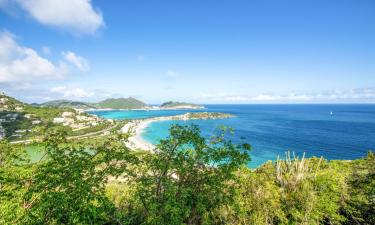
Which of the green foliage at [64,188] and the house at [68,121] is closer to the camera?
the green foliage at [64,188]

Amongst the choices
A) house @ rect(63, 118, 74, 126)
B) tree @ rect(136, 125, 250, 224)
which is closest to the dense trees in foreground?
tree @ rect(136, 125, 250, 224)

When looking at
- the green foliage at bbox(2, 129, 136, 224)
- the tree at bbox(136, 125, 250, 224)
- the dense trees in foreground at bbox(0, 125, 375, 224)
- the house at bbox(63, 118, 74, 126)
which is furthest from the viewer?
the house at bbox(63, 118, 74, 126)

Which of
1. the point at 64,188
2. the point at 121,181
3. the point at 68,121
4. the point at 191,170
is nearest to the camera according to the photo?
the point at 64,188

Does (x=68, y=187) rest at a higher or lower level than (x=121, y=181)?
higher

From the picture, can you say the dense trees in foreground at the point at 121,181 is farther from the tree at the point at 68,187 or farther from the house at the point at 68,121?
the house at the point at 68,121

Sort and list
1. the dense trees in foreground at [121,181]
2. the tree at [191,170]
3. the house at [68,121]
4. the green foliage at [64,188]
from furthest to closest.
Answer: the house at [68,121], the tree at [191,170], the dense trees in foreground at [121,181], the green foliage at [64,188]

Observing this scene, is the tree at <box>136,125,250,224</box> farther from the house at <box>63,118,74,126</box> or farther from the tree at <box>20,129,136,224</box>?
the house at <box>63,118,74,126</box>

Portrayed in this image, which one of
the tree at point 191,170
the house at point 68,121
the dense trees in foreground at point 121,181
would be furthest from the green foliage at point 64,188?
the house at point 68,121

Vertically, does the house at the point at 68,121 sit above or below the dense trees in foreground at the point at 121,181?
below

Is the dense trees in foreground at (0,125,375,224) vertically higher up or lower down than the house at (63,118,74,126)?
higher up

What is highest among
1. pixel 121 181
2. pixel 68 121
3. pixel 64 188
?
pixel 64 188

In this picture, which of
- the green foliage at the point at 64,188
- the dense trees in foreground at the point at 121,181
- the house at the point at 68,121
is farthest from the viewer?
the house at the point at 68,121

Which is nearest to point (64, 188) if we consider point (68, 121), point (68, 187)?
point (68, 187)

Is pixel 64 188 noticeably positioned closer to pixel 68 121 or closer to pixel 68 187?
pixel 68 187
